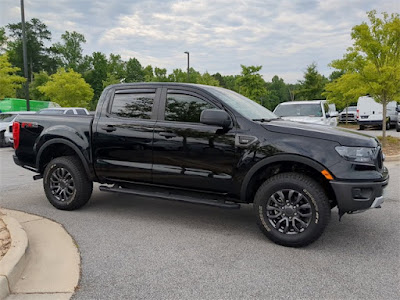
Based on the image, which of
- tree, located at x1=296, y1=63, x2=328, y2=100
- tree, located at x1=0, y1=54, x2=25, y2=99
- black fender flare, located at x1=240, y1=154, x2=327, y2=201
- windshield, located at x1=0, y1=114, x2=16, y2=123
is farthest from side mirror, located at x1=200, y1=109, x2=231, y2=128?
tree, located at x1=296, y1=63, x2=328, y2=100

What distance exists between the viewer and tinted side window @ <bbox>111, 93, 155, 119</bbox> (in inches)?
190

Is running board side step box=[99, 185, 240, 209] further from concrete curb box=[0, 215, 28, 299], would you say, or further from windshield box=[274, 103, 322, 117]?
windshield box=[274, 103, 322, 117]

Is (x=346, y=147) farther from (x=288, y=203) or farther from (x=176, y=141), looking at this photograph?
(x=176, y=141)

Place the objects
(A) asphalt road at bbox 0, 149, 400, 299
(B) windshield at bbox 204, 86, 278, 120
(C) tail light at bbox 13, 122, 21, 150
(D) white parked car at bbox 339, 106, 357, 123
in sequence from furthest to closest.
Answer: (D) white parked car at bbox 339, 106, 357, 123
(C) tail light at bbox 13, 122, 21, 150
(B) windshield at bbox 204, 86, 278, 120
(A) asphalt road at bbox 0, 149, 400, 299

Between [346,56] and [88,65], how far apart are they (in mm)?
66346

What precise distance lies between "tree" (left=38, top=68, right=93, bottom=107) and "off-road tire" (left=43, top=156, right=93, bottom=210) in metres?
29.2

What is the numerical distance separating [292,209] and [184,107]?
6.15 feet

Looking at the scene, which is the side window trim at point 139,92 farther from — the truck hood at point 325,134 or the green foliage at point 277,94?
the green foliage at point 277,94

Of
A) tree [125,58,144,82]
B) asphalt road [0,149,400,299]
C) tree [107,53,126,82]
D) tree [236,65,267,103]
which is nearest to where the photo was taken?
asphalt road [0,149,400,299]

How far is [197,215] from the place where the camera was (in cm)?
513

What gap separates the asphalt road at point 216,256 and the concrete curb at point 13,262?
0.57 meters

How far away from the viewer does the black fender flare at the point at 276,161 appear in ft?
12.4

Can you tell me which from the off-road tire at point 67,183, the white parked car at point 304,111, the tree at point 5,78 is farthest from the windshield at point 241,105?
the tree at point 5,78

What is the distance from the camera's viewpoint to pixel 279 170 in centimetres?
422
